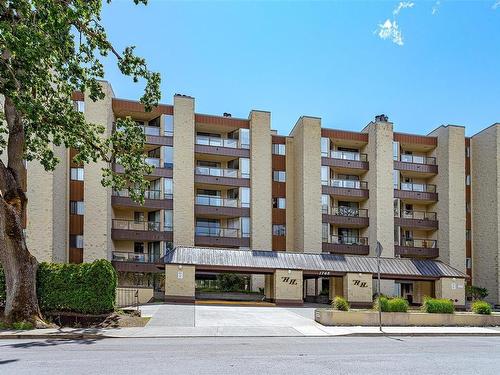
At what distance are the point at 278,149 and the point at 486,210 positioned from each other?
1956 centimetres

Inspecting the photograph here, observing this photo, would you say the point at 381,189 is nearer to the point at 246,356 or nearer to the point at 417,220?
the point at 417,220

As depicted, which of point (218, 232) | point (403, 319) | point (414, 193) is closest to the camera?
point (403, 319)

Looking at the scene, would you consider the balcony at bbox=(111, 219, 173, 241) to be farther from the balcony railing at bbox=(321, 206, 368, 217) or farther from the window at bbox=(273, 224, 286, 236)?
the balcony railing at bbox=(321, 206, 368, 217)

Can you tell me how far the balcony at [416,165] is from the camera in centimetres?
4116

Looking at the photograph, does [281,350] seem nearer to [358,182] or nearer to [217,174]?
[217,174]

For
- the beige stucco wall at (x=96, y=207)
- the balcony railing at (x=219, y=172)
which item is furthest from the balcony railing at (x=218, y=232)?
the beige stucco wall at (x=96, y=207)

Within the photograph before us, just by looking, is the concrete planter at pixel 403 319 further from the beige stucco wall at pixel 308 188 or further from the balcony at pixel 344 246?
the balcony at pixel 344 246

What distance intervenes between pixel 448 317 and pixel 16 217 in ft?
61.7

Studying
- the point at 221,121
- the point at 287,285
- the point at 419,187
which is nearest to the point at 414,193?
the point at 419,187

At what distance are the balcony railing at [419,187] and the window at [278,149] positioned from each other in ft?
37.7

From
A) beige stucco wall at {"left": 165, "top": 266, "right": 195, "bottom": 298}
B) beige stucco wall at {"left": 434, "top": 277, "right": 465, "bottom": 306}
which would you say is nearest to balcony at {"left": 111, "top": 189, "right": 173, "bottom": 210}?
beige stucco wall at {"left": 165, "top": 266, "right": 195, "bottom": 298}

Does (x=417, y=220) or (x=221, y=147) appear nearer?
(x=221, y=147)

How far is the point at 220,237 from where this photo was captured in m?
37.4

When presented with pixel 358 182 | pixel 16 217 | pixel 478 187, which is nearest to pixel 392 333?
pixel 16 217
